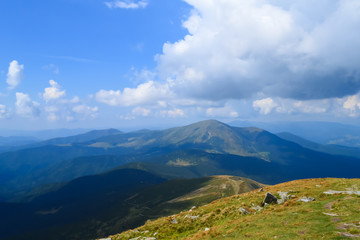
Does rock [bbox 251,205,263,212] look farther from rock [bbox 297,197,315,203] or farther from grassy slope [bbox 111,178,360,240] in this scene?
rock [bbox 297,197,315,203]

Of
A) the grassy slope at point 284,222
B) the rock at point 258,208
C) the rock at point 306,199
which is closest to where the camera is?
the grassy slope at point 284,222

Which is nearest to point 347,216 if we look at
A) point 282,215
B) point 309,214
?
point 309,214

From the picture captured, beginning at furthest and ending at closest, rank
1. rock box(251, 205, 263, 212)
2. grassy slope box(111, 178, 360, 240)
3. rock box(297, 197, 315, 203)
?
rock box(251, 205, 263, 212) < rock box(297, 197, 315, 203) < grassy slope box(111, 178, 360, 240)

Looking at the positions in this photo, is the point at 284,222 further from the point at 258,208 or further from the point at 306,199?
the point at 306,199

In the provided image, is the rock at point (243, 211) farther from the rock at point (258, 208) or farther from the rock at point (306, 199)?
the rock at point (306, 199)

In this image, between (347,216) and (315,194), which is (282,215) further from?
(315,194)

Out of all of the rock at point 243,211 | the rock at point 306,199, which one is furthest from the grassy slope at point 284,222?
the rock at point 306,199

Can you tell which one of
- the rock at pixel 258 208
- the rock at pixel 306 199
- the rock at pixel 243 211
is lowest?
the rock at pixel 243 211

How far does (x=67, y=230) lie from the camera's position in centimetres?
17412

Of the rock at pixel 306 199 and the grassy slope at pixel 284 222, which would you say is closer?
the grassy slope at pixel 284 222

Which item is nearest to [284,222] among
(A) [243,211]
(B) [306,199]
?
(A) [243,211]

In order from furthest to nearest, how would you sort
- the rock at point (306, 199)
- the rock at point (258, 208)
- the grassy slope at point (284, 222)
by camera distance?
1. the rock at point (258, 208)
2. the rock at point (306, 199)
3. the grassy slope at point (284, 222)

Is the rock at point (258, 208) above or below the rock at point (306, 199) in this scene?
below

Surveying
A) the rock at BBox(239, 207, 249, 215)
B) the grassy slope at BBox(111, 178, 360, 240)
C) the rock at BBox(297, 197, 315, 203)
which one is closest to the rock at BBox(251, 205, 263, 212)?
the grassy slope at BBox(111, 178, 360, 240)
